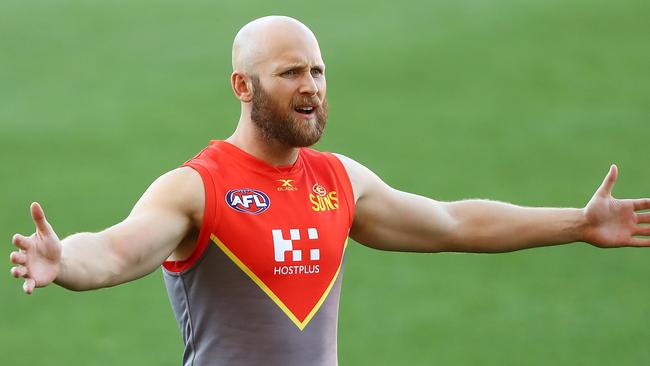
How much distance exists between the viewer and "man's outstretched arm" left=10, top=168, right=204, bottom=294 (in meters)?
4.91

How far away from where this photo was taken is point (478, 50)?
57.3 feet

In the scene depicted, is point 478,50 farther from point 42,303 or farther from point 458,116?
point 42,303

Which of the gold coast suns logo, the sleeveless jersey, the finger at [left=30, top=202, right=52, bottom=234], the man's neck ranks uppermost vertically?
the man's neck

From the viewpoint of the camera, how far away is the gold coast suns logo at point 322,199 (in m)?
6.05

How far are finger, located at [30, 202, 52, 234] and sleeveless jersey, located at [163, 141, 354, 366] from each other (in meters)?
0.94

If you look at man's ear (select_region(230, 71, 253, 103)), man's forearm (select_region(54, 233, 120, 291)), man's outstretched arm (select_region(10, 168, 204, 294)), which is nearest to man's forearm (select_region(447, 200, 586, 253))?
man's ear (select_region(230, 71, 253, 103))

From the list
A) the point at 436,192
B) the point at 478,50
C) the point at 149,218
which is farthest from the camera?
the point at 478,50

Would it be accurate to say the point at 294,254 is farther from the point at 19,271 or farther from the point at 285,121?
Answer: the point at 19,271

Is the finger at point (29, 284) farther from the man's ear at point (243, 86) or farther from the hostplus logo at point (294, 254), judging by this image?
the man's ear at point (243, 86)

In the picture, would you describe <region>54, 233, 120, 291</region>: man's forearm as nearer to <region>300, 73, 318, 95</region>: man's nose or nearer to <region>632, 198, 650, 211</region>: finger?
<region>300, 73, 318, 95</region>: man's nose

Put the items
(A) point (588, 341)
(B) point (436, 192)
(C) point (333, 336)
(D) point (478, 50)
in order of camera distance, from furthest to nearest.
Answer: (D) point (478, 50), (B) point (436, 192), (A) point (588, 341), (C) point (333, 336)

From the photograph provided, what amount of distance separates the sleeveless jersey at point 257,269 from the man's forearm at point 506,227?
79cm

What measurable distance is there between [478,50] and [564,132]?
7.85ft

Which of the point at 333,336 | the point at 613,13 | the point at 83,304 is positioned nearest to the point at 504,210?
the point at 333,336
